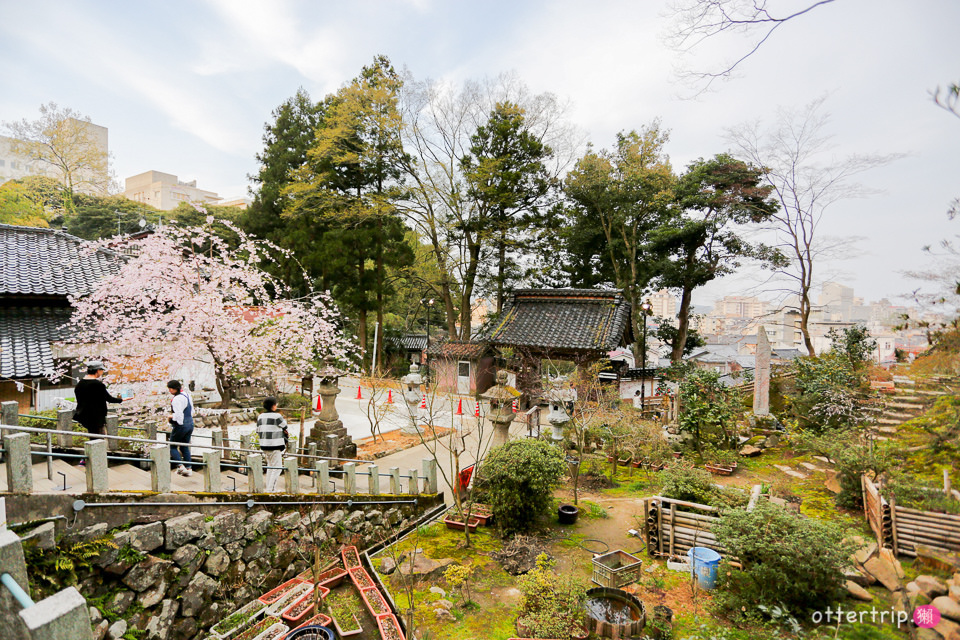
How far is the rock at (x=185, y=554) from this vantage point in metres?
5.48

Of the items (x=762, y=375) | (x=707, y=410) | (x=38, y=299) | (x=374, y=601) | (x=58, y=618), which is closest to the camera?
(x=58, y=618)

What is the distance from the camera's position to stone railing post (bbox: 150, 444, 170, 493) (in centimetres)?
554

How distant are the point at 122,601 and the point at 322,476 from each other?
3.08m

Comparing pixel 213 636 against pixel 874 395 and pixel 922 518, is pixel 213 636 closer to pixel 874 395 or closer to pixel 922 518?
pixel 922 518

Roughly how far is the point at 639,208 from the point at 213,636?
21257 mm

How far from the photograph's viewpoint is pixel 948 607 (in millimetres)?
4477

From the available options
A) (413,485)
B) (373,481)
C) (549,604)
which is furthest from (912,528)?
(373,481)

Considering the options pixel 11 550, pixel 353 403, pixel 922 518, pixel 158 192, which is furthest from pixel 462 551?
pixel 158 192

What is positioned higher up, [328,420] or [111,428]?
[111,428]

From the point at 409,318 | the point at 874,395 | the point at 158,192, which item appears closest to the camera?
the point at 874,395

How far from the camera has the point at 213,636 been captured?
5512mm

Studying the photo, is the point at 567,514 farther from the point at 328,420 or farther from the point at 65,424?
the point at 65,424

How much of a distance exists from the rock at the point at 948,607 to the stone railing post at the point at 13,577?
7.34 meters

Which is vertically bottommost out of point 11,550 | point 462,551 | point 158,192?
point 462,551
